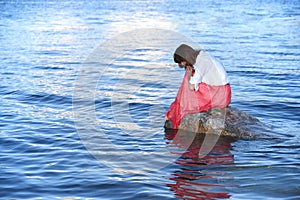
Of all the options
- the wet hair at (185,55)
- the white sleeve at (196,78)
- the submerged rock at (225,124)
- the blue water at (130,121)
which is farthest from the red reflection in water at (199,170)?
the wet hair at (185,55)

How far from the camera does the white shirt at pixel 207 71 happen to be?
10.2 m

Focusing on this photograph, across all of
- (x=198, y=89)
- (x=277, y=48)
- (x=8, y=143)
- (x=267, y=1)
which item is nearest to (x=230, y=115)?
(x=198, y=89)

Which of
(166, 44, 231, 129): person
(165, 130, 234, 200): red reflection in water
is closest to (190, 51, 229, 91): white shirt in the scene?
(166, 44, 231, 129): person

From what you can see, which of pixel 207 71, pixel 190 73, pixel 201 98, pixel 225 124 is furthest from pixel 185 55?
pixel 225 124

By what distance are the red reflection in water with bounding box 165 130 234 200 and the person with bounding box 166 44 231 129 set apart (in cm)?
62

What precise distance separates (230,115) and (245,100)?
3.58m

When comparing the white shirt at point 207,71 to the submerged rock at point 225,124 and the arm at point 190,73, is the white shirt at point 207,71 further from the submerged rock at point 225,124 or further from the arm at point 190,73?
the submerged rock at point 225,124

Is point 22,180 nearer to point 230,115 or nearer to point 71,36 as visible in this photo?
point 230,115

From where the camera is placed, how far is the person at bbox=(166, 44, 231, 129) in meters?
10.1

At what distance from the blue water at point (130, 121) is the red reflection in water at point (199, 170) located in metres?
0.02

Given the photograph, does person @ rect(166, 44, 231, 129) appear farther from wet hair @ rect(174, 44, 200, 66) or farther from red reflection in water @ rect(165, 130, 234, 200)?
red reflection in water @ rect(165, 130, 234, 200)

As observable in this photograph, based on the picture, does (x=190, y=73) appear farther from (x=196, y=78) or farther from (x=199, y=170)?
(x=199, y=170)

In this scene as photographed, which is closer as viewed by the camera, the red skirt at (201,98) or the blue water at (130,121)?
the blue water at (130,121)

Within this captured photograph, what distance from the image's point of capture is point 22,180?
8.00 meters
